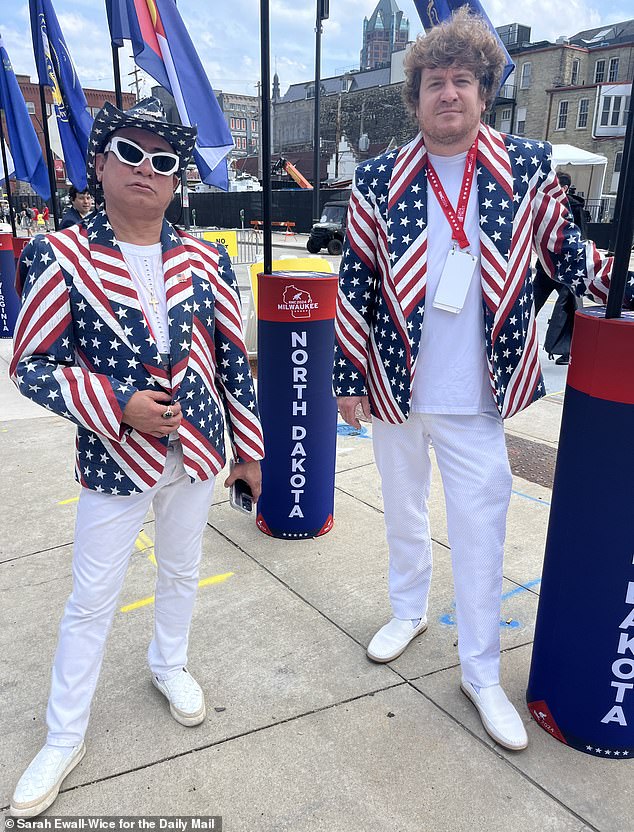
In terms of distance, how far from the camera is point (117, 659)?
2.68m

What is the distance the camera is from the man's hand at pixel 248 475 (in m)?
2.30

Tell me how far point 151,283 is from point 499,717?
6.07ft

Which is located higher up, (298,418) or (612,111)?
(612,111)

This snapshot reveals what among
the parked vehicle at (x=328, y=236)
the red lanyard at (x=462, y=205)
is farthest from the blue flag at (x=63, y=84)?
the parked vehicle at (x=328, y=236)

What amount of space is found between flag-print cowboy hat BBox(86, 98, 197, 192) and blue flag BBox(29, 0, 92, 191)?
5.10 m

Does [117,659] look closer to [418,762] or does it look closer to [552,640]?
[418,762]

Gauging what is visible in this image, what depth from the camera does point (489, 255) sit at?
6.96 ft

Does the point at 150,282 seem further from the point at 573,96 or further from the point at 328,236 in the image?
the point at 573,96

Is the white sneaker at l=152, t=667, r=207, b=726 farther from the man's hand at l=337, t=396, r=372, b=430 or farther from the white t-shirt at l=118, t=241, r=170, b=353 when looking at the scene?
the white t-shirt at l=118, t=241, r=170, b=353

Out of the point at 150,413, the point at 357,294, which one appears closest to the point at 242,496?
the point at 150,413

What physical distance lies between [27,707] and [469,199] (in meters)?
2.36

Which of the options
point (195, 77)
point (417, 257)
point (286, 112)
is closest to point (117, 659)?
point (417, 257)

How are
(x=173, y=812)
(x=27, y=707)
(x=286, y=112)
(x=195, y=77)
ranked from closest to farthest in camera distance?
(x=173, y=812) → (x=27, y=707) → (x=195, y=77) → (x=286, y=112)

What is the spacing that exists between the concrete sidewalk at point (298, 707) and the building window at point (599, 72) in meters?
47.0
